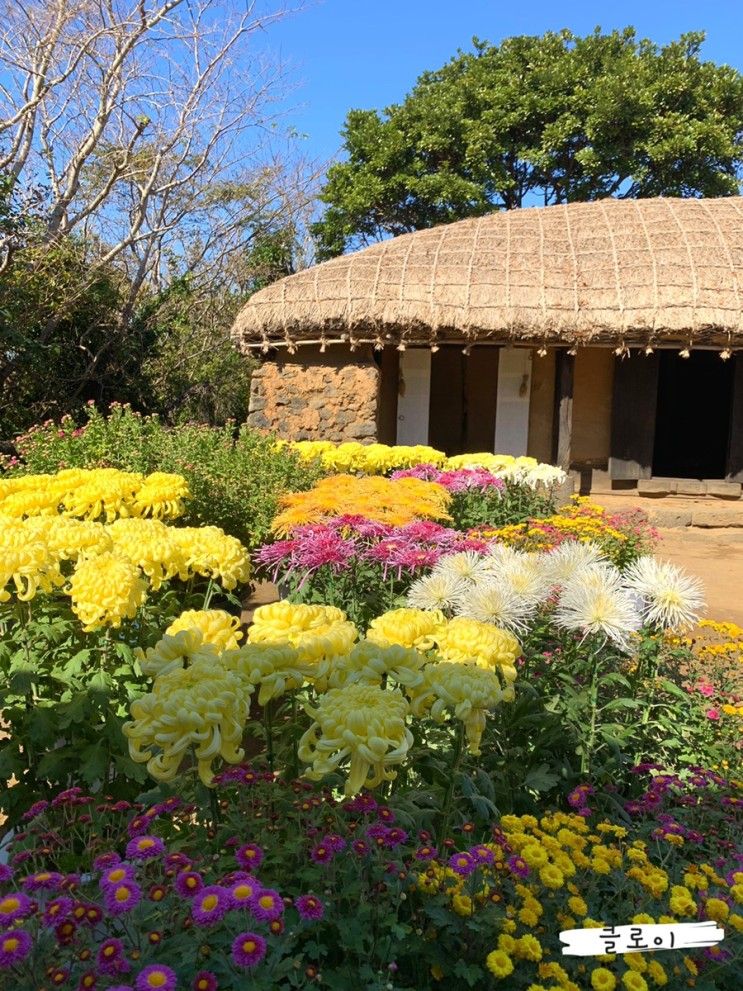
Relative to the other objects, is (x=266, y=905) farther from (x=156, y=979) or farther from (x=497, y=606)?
(x=497, y=606)

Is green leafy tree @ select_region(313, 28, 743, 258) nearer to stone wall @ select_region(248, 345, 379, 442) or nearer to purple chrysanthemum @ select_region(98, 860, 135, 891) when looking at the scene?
stone wall @ select_region(248, 345, 379, 442)

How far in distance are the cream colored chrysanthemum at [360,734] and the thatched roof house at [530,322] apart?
8091 mm

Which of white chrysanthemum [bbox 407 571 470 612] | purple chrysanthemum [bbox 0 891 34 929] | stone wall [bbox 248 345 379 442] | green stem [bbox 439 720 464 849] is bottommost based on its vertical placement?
green stem [bbox 439 720 464 849]

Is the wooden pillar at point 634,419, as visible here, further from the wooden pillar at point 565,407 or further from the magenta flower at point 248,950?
the magenta flower at point 248,950

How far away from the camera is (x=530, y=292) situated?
9367mm

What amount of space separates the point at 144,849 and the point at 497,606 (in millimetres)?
1283

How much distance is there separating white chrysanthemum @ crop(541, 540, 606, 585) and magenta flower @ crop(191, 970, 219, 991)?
164 centimetres

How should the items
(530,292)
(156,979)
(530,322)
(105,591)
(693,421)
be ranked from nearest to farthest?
(156,979) → (105,591) → (530,322) → (530,292) → (693,421)

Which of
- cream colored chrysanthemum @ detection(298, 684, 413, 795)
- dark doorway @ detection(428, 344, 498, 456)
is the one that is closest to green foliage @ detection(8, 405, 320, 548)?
cream colored chrysanthemum @ detection(298, 684, 413, 795)

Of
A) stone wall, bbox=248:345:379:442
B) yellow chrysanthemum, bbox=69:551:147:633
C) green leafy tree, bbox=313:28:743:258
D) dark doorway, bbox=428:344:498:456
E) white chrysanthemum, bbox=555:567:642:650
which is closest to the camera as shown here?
yellow chrysanthemum, bbox=69:551:147:633

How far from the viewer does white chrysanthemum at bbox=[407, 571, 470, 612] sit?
250cm

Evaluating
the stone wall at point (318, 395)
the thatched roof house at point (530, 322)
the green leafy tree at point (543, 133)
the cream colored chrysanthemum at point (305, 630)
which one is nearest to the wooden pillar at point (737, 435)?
the thatched roof house at point (530, 322)

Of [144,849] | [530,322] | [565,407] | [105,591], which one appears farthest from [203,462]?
[565,407]

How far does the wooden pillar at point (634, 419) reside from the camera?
10.3m
